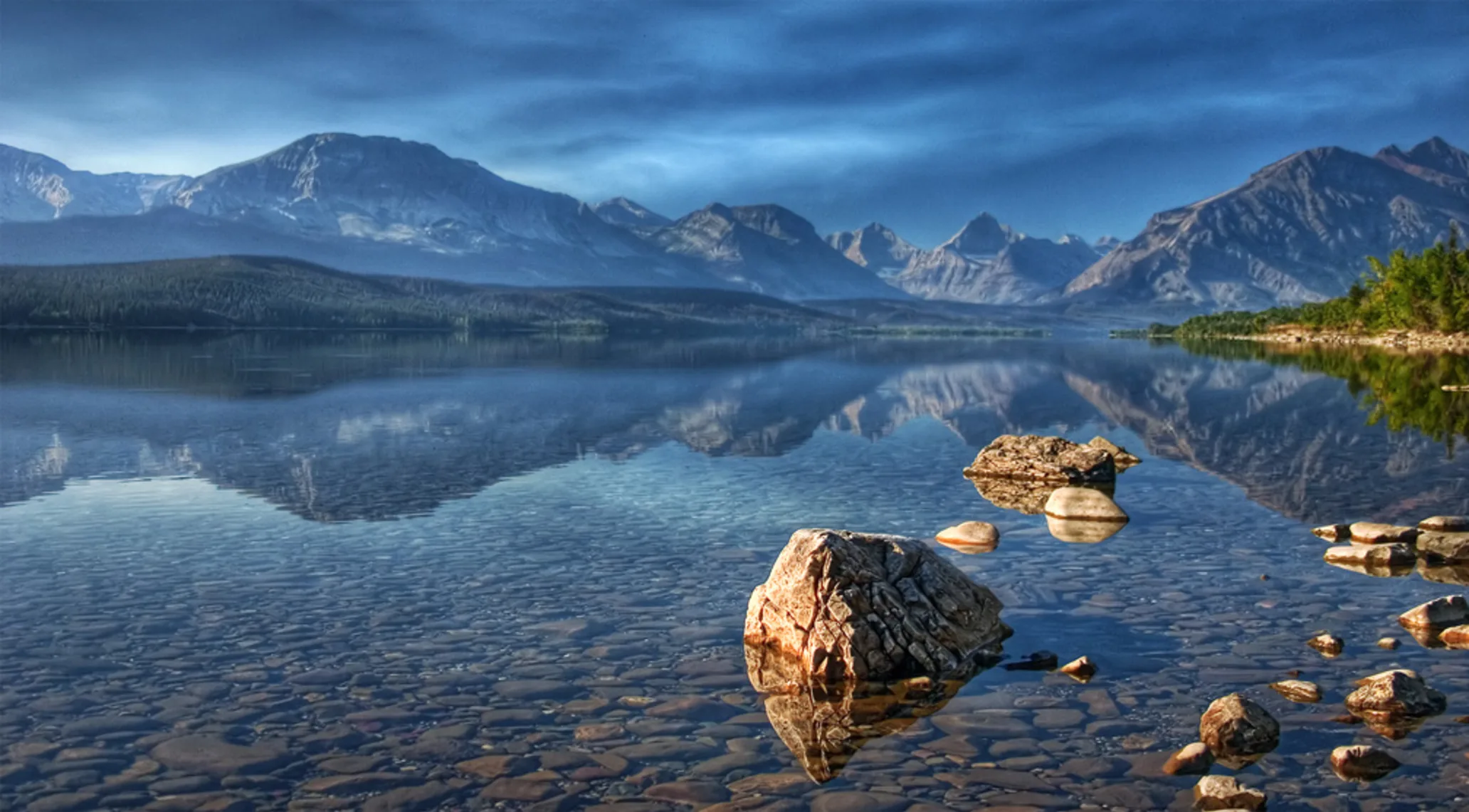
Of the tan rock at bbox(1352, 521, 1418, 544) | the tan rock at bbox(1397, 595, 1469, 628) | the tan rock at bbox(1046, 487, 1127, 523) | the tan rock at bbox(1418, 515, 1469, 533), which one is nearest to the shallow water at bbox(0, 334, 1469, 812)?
the tan rock at bbox(1397, 595, 1469, 628)

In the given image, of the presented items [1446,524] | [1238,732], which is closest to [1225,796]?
[1238,732]

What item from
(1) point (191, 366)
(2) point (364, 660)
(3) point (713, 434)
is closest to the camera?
(2) point (364, 660)

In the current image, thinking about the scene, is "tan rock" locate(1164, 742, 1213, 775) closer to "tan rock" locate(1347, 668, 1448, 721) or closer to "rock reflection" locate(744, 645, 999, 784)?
"tan rock" locate(1347, 668, 1448, 721)

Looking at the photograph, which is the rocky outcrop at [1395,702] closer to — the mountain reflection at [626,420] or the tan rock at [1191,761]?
the tan rock at [1191,761]

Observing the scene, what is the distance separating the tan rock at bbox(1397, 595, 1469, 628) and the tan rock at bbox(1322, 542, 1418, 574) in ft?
14.5

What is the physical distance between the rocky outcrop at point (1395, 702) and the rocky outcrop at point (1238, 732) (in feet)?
4.87

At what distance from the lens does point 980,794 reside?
47.1 ft

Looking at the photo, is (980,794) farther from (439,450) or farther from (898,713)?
(439,450)

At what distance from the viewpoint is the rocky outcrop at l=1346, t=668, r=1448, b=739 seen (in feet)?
53.4

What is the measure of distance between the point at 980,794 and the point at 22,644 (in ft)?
53.4

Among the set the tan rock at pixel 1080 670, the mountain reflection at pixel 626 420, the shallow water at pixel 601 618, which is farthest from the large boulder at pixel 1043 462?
the tan rock at pixel 1080 670

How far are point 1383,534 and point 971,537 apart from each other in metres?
9.78

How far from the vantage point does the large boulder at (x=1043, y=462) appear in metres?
39.4

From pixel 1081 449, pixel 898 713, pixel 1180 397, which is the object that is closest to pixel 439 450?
pixel 1081 449
